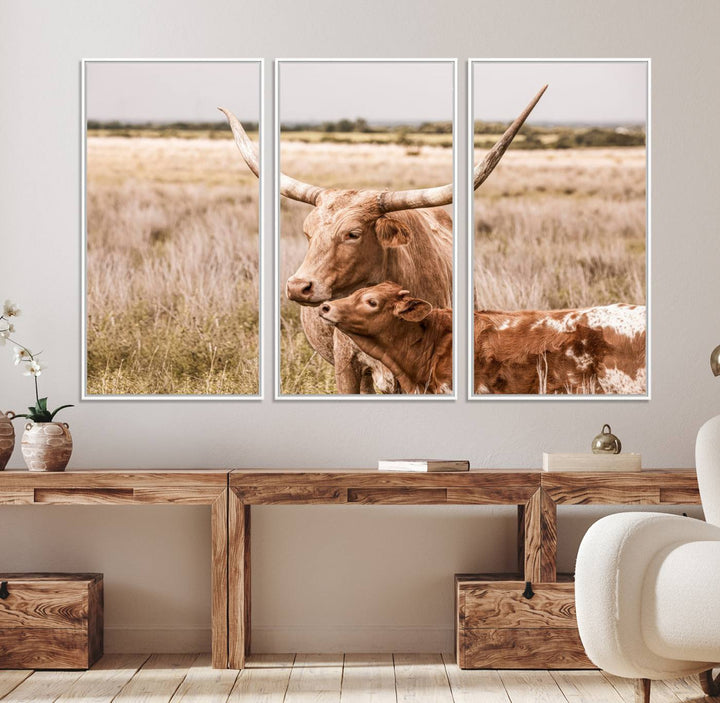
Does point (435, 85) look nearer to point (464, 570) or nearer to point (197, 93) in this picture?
point (197, 93)

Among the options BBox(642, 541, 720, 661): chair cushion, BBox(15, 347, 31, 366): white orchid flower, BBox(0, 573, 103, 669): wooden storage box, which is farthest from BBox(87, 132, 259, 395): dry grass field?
BBox(642, 541, 720, 661): chair cushion

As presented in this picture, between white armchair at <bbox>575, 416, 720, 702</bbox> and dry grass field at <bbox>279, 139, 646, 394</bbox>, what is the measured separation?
145cm

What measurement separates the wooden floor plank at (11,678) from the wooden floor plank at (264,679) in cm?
74

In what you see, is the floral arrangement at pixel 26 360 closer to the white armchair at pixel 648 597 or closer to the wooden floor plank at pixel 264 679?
the wooden floor plank at pixel 264 679

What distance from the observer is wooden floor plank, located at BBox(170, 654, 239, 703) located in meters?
3.05

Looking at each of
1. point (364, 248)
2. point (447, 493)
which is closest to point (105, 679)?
point (447, 493)

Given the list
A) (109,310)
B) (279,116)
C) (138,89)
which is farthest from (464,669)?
(138,89)

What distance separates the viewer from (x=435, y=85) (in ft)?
12.4

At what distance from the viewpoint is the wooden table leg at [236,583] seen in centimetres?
335

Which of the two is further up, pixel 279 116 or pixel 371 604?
pixel 279 116

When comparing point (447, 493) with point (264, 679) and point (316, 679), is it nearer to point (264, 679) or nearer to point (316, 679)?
point (316, 679)

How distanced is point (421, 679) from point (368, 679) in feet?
0.60

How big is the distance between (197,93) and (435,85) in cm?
95

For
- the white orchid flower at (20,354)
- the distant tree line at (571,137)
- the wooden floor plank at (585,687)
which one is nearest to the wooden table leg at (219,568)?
the white orchid flower at (20,354)
